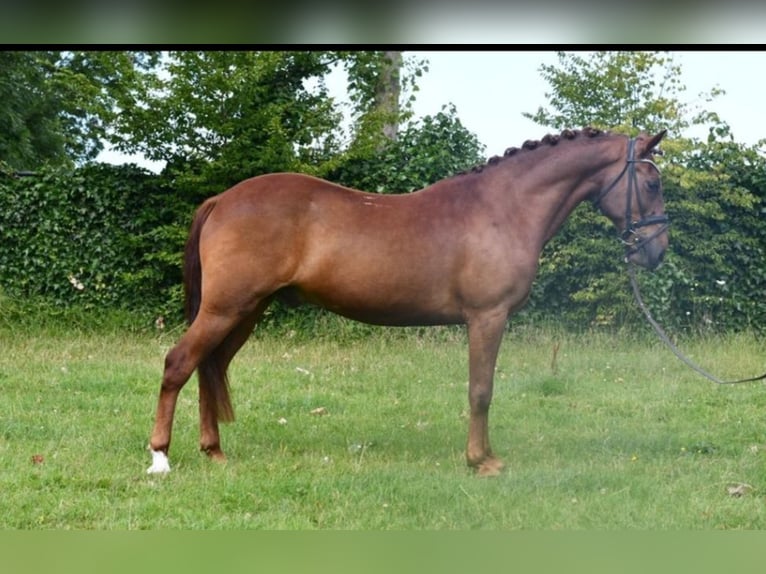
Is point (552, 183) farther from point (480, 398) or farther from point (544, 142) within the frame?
point (480, 398)

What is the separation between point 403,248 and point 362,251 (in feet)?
0.54

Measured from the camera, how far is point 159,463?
3.66 metres

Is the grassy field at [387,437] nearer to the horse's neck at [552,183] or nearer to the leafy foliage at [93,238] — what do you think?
the leafy foliage at [93,238]

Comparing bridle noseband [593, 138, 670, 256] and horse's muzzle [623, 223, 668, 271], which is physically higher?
bridle noseband [593, 138, 670, 256]

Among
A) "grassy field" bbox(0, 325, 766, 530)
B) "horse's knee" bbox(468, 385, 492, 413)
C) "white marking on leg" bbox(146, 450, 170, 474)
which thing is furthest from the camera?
"horse's knee" bbox(468, 385, 492, 413)

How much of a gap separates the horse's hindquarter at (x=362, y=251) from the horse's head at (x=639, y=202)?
1.67ft

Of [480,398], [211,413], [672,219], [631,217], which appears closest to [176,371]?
[211,413]

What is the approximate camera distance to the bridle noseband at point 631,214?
3.82 m

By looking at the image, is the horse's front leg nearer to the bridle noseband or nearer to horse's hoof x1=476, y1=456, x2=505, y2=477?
horse's hoof x1=476, y1=456, x2=505, y2=477

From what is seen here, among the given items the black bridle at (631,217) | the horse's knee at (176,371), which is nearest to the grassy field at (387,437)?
the horse's knee at (176,371)

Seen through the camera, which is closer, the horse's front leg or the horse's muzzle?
the horse's front leg

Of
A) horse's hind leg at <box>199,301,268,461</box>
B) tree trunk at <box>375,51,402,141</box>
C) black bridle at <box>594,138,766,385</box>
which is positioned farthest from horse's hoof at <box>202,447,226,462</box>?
black bridle at <box>594,138,766,385</box>

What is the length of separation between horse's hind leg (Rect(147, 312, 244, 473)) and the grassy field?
162mm

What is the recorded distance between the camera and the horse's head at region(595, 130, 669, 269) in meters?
3.82
